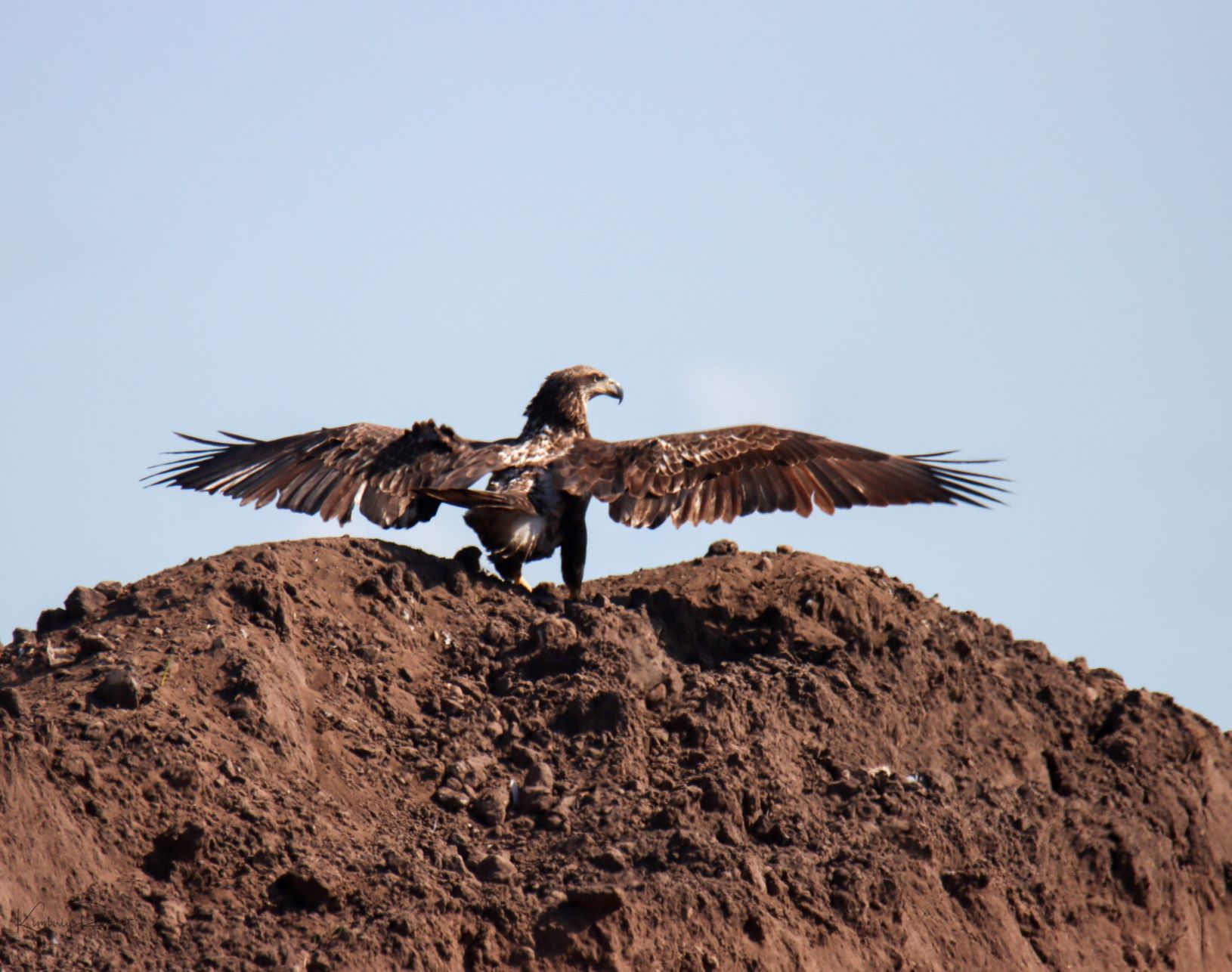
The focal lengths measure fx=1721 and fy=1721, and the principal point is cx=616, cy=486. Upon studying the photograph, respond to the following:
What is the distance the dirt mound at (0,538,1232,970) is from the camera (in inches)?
272

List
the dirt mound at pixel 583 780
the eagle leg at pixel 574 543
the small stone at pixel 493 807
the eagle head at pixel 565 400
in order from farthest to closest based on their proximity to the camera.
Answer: the eagle head at pixel 565 400, the eagle leg at pixel 574 543, the small stone at pixel 493 807, the dirt mound at pixel 583 780

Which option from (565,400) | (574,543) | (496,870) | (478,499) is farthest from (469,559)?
(496,870)

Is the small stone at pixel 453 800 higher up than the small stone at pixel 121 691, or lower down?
lower down

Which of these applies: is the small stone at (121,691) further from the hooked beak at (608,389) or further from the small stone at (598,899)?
the hooked beak at (608,389)

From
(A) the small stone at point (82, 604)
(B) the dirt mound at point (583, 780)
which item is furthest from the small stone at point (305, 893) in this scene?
(A) the small stone at point (82, 604)

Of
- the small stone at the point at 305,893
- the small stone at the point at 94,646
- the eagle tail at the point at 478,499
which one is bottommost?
the small stone at the point at 305,893

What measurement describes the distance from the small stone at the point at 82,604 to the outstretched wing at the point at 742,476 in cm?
282

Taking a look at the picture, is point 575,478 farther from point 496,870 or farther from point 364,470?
point 496,870

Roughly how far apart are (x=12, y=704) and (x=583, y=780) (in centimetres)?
254

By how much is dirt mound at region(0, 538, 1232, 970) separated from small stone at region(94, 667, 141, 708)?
0.01 metres

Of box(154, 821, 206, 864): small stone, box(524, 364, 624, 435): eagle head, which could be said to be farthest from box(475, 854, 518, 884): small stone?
box(524, 364, 624, 435): eagle head

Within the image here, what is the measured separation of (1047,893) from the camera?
330 inches

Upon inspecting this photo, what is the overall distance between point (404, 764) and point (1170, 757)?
4.34m

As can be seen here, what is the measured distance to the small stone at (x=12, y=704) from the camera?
24.0 feet
